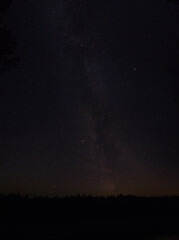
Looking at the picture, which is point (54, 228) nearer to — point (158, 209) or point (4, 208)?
point (4, 208)

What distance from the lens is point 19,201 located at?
30.2m

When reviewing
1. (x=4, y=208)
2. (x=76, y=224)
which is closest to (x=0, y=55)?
(x=4, y=208)

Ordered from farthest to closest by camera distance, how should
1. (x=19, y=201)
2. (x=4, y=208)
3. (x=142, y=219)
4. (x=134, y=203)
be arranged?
(x=134, y=203) → (x=142, y=219) → (x=19, y=201) → (x=4, y=208)

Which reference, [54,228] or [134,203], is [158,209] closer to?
[134,203]

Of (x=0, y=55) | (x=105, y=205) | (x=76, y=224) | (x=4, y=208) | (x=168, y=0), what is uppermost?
(x=168, y=0)

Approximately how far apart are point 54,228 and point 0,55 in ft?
36.4

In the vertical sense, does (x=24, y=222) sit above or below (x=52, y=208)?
above

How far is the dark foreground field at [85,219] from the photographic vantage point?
23.1m

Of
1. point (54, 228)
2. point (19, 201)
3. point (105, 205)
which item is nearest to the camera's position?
point (54, 228)

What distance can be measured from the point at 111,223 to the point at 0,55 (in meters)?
14.1

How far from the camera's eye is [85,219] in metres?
31.0

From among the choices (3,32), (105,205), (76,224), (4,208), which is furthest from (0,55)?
(105,205)

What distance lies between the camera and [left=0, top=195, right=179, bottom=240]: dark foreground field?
23.1m

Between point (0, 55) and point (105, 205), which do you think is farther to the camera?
point (105, 205)
